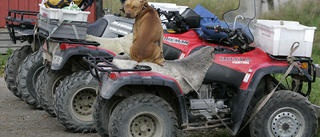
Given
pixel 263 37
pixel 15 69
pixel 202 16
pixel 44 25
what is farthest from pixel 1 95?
pixel 263 37

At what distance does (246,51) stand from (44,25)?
322 centimetres

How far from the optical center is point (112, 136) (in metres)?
6.23

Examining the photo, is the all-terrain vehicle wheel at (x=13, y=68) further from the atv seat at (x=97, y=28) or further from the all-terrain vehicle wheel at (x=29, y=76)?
the atv seat at (x=97, y=28)

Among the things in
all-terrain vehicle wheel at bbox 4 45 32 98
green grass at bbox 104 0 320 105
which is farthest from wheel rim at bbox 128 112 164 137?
green grass at bbox 104 0 320 105

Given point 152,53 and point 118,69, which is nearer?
point 118,69

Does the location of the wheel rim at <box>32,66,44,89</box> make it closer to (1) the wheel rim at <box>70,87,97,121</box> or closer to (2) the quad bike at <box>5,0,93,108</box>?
(2) the quad bike at <box>5,0,93,108</box>

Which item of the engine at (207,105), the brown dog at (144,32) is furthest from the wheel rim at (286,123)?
the brown dog at (144,32)

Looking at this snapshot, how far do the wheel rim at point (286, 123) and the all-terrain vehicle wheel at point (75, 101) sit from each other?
2.70 meters

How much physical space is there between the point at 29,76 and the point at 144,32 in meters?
3.60

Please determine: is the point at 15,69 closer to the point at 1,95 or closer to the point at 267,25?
the point at 1,95

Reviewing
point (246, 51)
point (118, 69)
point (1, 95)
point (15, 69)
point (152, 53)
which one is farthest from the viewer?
point (1, 95)

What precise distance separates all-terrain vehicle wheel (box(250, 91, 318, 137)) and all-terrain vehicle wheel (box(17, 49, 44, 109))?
4.26 m

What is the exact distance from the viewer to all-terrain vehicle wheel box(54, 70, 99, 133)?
788cm

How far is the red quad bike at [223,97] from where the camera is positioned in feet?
20.6
